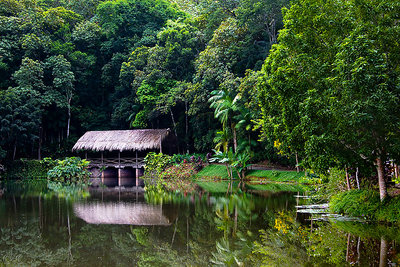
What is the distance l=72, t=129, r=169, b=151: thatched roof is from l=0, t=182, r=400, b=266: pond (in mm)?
16763

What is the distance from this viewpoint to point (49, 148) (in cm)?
3447

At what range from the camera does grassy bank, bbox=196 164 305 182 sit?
73.7ft

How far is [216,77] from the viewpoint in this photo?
2739 centimetres

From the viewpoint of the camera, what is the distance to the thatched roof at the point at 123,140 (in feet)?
95.1

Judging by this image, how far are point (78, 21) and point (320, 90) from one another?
3585 centimetres

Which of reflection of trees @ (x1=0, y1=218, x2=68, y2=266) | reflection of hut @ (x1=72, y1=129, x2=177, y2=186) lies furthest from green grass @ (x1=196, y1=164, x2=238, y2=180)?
reflection of trees @ (x1=0, y1=218, x2=68, y2=266)

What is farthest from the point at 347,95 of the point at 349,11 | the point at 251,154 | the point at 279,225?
the point at 251,154

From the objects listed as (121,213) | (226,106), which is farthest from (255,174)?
(121,213)

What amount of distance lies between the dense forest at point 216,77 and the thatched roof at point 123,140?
7.70 ft

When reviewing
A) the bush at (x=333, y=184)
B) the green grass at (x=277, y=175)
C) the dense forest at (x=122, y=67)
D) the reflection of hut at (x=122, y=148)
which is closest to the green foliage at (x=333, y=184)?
the bush at (x=333, y=184)

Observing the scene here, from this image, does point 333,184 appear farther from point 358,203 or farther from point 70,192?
point 70,192

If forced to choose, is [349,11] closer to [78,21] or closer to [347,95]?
[347,95]

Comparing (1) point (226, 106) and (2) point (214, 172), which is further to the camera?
(2) point (214, 172)

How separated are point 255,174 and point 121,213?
14.5 m
